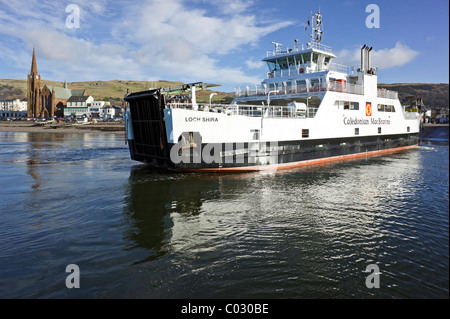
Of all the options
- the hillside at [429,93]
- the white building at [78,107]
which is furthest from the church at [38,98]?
the hillside at [429,93]

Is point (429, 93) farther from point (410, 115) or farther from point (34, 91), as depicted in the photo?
point (34, 91)

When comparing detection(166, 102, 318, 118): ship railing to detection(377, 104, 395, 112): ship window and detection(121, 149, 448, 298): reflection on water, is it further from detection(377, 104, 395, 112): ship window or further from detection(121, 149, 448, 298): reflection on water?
detection(377, 104, 395, 112): ship window

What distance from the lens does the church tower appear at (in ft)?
364

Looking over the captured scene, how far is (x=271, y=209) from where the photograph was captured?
36.0 feet

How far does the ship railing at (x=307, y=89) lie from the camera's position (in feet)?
73.6

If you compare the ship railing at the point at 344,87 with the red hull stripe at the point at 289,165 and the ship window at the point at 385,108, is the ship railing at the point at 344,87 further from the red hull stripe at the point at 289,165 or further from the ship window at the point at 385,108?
the red hull stripe at the point at 289,165

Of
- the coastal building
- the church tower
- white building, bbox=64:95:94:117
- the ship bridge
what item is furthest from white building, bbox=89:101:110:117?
the ship bridge

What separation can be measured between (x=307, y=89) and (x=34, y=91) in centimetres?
12450

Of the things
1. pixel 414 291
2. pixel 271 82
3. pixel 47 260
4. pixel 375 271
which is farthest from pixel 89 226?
pixel 271 82

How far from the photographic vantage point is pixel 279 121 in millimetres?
18922

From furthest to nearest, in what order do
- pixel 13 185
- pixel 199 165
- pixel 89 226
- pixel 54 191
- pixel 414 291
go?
pixel 199 165 → pixel 13 185 → pixel 54 191 → pixel 89 226 → pixel 414 291

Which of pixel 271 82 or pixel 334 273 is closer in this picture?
pixel 334 273
